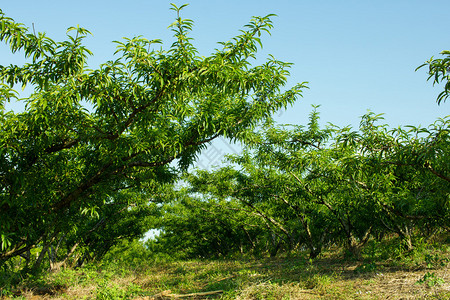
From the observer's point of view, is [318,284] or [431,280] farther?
[318,284]

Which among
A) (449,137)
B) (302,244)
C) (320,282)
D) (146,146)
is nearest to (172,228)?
(302,244)

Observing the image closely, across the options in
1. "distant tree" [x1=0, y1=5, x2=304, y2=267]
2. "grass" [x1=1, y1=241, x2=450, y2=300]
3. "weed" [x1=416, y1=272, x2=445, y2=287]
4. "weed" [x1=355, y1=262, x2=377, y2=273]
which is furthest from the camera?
"weed" [x1=355, y1=262, x2=377, y2=273]

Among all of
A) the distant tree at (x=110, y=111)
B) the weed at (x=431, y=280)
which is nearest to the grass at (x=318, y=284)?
the weed at (x=431, y=280)

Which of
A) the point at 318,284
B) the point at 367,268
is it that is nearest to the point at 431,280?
the point at 318,284

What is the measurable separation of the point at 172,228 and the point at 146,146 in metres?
22.4

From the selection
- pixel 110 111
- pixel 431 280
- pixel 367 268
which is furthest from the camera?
pixel 367 268

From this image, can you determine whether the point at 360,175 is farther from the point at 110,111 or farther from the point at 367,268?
the point at 110,111

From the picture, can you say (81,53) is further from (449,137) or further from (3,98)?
(449,137)

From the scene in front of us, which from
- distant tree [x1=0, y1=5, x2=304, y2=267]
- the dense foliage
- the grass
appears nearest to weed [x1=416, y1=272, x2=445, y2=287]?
the grass

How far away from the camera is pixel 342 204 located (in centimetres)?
989

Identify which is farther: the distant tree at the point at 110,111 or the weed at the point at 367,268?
the weed at the point at 367,268

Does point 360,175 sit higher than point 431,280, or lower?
higher

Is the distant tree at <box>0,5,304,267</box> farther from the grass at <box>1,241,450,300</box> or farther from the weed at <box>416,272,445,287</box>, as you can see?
the weed at <box>416,272,445,287</box>

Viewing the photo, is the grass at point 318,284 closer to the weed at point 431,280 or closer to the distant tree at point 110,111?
the weed at point 431,280
